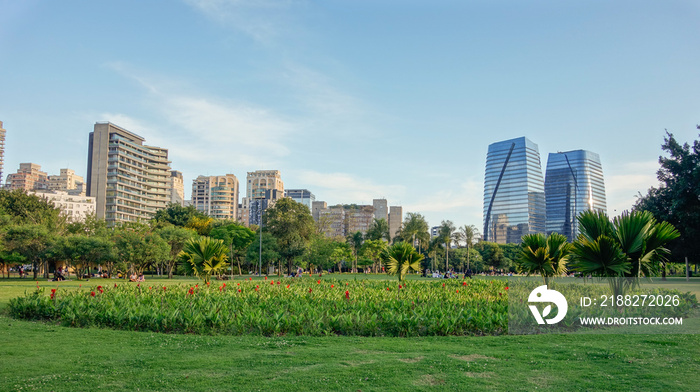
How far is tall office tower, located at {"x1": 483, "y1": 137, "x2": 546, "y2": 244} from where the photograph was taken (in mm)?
173250

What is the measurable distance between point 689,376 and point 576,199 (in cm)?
20272

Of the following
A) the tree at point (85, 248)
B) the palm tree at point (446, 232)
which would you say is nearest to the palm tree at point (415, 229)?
the palm tree at point (446, 232)

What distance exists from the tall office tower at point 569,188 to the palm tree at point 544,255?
180 metres

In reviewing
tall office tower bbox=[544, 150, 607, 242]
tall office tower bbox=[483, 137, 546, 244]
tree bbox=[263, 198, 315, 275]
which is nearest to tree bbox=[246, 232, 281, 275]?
tree bbox=[263, 198, 315, 275]

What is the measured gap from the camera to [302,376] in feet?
23.1

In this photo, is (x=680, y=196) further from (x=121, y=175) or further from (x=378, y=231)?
Result: (x=121, y=175)

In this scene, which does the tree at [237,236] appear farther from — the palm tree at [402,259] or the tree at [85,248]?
the palm tree at [402,259]

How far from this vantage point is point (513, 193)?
176 m

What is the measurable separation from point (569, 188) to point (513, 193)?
1298 inches

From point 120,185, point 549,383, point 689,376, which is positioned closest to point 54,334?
point 549,383

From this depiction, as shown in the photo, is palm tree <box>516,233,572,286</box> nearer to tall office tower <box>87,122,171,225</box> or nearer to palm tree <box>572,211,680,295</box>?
palm tree <box>572,211,680,295</box>

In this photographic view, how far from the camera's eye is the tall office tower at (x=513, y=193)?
6821 inches

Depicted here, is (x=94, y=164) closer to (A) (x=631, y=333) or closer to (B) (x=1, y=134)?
(B) (x=1, y=134)

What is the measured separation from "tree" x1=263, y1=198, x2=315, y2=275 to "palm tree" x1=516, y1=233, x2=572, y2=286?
4431 centimetres
